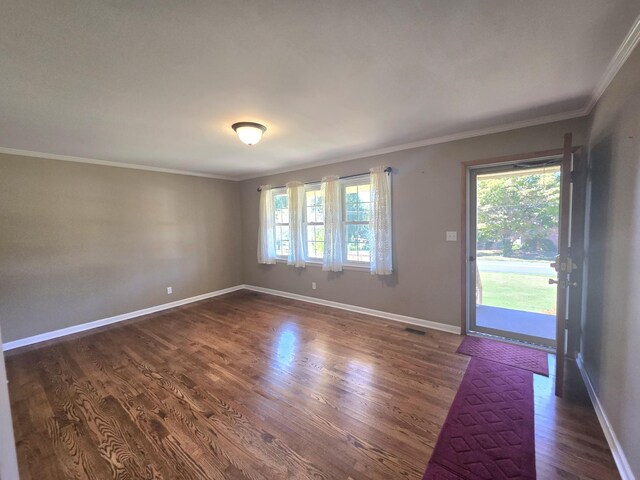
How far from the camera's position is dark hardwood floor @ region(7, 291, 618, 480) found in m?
1.59

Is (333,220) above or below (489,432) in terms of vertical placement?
above

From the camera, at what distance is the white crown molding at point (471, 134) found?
157 centimetres

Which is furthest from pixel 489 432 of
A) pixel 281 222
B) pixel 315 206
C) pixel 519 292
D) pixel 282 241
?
pixel 281 222

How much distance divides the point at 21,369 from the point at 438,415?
382cm

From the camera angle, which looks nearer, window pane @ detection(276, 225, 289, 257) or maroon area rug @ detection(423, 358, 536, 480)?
maroon area rug @ detection(423, 358, 536, 480)

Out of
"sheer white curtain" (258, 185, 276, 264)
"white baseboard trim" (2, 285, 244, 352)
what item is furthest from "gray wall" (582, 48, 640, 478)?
"white baseboard trim" (2, 285, 244, 352)

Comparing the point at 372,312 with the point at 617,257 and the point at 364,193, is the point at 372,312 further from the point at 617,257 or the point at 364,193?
the point at 617,257

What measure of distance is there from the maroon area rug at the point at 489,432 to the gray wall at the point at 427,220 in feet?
3.40

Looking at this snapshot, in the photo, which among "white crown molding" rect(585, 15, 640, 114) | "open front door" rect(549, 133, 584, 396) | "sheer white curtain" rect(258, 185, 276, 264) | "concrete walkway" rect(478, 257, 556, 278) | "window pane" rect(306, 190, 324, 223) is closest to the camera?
"white crown molding" rect(585, 15, 640, 114)

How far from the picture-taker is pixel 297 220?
15.3ft

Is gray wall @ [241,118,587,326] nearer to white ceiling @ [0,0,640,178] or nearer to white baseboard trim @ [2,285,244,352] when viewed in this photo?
white ceiling @ [0,0,640,178]

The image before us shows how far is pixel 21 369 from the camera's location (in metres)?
2.68

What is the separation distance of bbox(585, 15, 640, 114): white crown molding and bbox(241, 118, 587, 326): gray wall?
1.96 ft

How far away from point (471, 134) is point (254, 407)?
11.1ft
